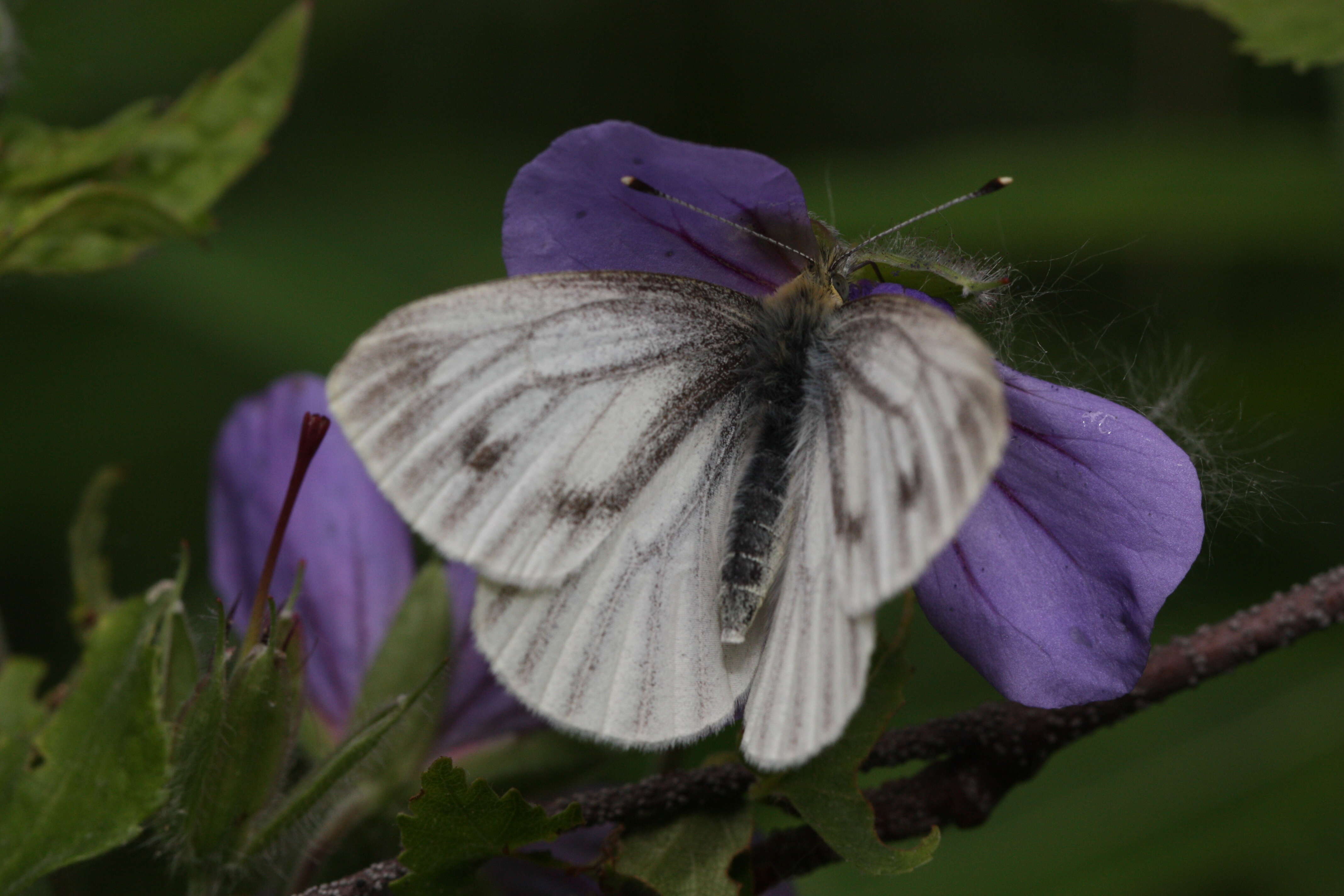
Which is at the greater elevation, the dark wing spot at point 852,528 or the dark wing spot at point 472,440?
the dark wing spot at point 472,440

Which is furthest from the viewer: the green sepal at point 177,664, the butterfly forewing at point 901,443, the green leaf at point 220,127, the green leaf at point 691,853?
the green leaf at point 220,127

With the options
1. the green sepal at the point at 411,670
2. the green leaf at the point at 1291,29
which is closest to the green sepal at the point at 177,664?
the green sepal at the point at 411,670

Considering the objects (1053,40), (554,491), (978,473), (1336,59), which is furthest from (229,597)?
(1053,40)

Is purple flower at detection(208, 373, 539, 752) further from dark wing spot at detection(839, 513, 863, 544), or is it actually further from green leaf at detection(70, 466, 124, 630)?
dark wing spot at detection(839, 513, 863, 544)

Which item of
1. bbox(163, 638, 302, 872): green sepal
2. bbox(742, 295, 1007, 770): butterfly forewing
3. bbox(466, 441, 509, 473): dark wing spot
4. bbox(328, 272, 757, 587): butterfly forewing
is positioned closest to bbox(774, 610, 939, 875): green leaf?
bbox(742, 295, 1007, 770): butterfly forewing

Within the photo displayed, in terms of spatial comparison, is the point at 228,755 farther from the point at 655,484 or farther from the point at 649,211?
the point at 649,211

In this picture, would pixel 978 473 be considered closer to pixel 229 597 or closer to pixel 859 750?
pixel 859 750

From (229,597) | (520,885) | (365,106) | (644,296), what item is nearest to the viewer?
(644,296)

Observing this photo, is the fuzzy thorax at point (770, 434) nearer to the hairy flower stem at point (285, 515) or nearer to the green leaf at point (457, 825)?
the green leaf at point (457, 825)
